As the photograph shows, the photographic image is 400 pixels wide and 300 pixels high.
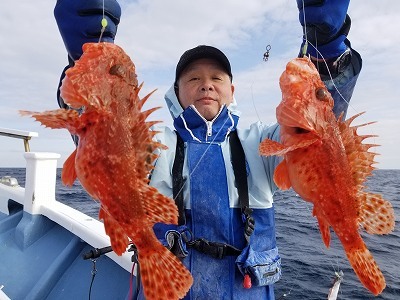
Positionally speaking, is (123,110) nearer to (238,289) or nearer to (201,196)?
(201,196)

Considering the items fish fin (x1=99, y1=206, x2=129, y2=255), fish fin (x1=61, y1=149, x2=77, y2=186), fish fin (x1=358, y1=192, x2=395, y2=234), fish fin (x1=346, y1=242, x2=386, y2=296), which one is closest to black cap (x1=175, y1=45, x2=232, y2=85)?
fish fin (x1=61, y1=149, x2=77, y2=186)

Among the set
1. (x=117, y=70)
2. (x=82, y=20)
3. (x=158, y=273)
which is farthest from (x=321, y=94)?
(x=82, y=20)

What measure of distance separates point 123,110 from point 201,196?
4.01ft

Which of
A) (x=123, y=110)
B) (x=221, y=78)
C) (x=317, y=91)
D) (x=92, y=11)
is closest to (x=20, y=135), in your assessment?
(x=92, y=11)

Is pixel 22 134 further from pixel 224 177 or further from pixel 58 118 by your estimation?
pixel 58 118

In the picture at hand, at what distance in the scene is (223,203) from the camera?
10.0 feet

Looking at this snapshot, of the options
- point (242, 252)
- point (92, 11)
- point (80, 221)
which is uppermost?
point (92, 11)

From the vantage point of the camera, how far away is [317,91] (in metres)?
2.53

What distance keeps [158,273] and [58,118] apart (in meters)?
1.17

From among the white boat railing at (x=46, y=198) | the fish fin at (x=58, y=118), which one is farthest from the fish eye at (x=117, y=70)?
the white boat railing at (x=46, y=198)

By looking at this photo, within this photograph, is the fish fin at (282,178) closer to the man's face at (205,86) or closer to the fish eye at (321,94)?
the fish eye at (321,94)

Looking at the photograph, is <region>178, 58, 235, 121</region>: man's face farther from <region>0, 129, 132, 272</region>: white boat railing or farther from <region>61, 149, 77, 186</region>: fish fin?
<region>0, 129, 132, 272</region>: white boat railing

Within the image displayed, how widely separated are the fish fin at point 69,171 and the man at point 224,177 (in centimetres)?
97

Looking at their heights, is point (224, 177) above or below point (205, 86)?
below
